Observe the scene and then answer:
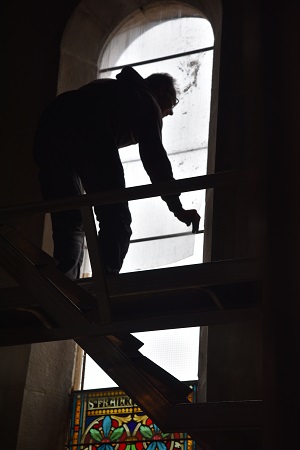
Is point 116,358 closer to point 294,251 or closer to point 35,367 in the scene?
point 35,367

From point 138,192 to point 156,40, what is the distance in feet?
8.95

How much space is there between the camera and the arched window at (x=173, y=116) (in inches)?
220

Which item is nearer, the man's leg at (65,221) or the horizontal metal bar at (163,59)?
the man's leg at (65,221)

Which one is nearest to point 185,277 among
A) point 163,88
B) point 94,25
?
point 163,88

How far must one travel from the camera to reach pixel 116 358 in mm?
4031

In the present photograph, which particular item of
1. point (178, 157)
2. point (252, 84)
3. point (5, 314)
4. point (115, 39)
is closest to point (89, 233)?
point (5, 314)

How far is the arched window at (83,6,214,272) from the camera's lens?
5586 millimetres

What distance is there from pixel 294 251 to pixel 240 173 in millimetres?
1523

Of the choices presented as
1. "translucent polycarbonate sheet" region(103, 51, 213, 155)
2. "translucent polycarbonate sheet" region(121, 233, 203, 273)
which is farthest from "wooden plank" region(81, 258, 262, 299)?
"translucent polycarbonate sheet" region(103, 51, 213, 155)

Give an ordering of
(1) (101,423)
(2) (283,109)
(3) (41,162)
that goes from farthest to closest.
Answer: (1) (101,423), (3) (41,162), (2) (283,109)

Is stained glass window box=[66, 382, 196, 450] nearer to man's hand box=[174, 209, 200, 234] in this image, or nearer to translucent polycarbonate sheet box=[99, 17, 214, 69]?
man's hand box=[174, 209, 200, 234]

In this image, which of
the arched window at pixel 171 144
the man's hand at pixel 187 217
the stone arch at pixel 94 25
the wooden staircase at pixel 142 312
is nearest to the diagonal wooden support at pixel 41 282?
the wooden staircase at pixel 142 312

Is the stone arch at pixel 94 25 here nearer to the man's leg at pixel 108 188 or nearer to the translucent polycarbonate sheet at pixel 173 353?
the man's leg at pixel 108 188

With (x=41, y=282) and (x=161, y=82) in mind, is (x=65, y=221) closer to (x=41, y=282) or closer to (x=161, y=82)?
(x=41, y=282)
